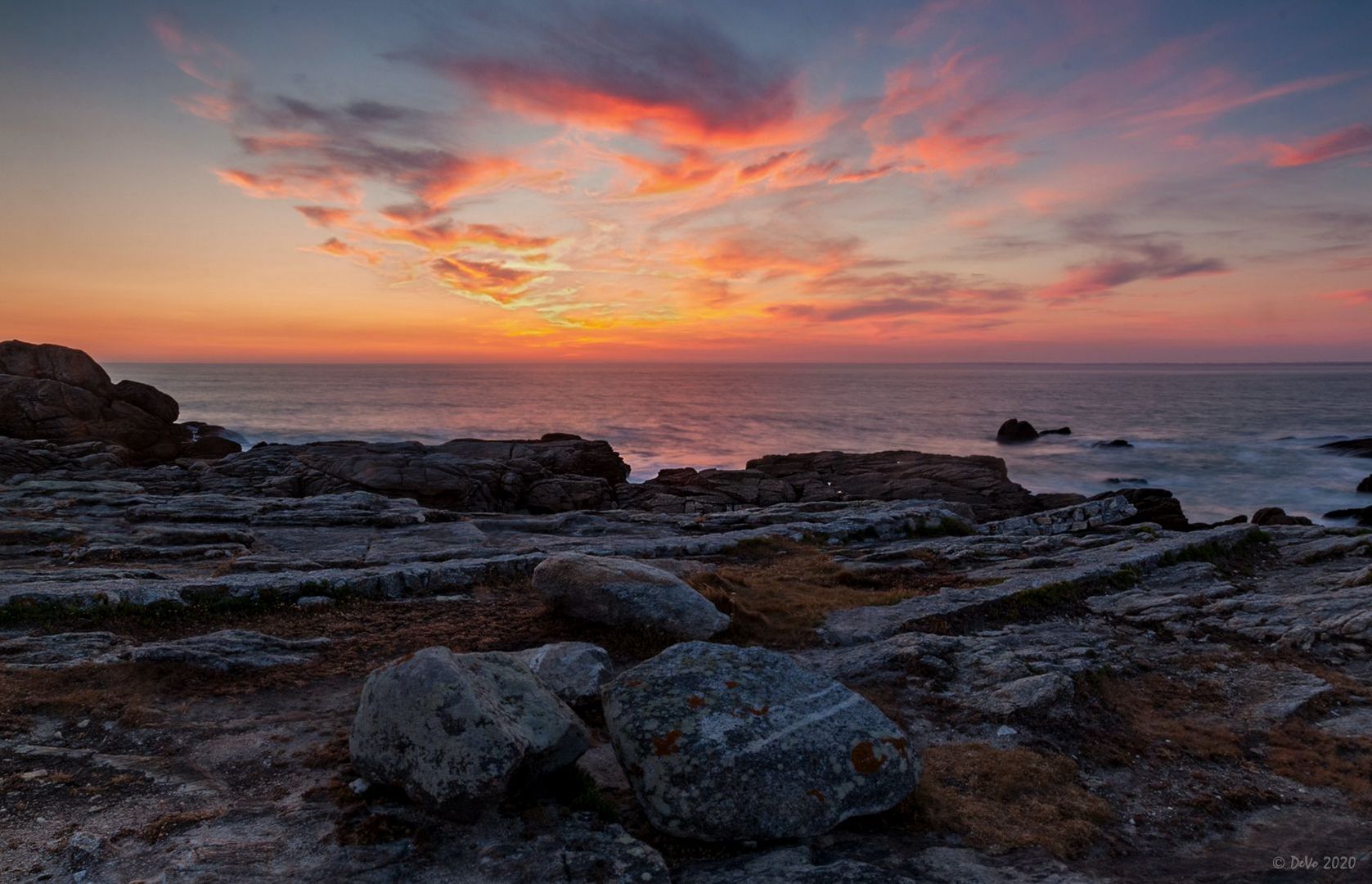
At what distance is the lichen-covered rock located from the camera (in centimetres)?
1180

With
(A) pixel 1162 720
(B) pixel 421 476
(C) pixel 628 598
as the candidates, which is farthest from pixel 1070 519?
(B) pixel 421 476

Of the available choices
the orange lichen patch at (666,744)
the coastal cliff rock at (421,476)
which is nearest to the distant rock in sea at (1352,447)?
the coastal cliff rock at (421,476)

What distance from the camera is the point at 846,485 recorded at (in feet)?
178

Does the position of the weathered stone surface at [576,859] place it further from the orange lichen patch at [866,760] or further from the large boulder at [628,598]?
the large boulder at [628,598]

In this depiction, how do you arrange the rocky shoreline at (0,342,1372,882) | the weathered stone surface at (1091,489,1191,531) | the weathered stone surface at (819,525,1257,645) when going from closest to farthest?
the rocky shoreline at (0,342,1372,882)
the weathered stone surface at (819,525,1257,645)
the weathered stone surface at (1091,489,1191,531)

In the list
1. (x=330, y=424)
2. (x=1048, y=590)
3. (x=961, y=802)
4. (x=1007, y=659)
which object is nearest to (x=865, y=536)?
(x=1048, y=590)

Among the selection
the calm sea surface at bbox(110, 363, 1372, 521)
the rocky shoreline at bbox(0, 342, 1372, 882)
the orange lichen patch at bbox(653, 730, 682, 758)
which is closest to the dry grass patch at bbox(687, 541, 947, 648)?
the rocky shoreline at bbox(0, 342, 1372, 882)

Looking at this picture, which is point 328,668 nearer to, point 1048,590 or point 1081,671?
point 1081,671

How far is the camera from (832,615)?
18.1 meters

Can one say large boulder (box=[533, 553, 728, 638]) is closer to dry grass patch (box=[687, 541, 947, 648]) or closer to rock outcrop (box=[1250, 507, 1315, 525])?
dry grass patch (box=[687, 541, 947, 648])

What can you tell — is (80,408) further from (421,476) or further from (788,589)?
(788,589)

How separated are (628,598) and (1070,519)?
81.6 feet

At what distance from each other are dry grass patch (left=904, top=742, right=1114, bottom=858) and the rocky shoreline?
5cm

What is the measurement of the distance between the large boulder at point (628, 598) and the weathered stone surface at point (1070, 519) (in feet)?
64.6
